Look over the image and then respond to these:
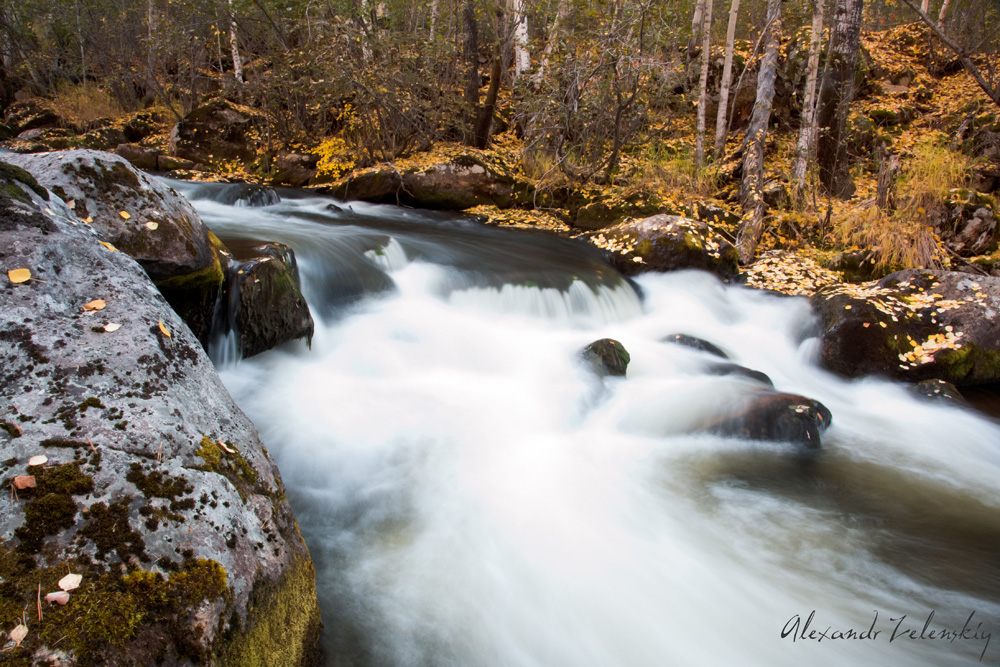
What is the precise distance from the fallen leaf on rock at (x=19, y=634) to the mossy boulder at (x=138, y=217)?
8.54 feet

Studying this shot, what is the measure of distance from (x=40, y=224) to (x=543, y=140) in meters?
9.38

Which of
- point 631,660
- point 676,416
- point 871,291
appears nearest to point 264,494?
point 631,660

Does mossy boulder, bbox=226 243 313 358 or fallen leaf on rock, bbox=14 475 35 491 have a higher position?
fallen leaf on rock, bbox=14 475 35 491

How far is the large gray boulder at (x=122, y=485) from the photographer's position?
146 cm

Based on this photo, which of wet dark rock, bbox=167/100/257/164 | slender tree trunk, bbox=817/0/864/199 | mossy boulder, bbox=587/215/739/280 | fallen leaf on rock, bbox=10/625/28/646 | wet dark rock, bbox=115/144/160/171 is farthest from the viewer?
wet dark rock, bbox=167/100/257/164

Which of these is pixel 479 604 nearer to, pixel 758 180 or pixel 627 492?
pixel 627 492

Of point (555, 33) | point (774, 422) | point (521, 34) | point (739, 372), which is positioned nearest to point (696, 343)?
point (739, 372)

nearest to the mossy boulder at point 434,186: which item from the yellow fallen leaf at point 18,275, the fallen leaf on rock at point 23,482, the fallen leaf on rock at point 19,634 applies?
the yellow fallen leaf at point 18,275

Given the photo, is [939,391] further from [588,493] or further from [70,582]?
[70,582]

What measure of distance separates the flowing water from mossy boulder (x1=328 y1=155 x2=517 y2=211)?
13.2ft

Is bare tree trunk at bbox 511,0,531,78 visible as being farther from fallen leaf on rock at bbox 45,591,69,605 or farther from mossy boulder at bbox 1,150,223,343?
fallen leaf on rock at bbox 45,591,69,605

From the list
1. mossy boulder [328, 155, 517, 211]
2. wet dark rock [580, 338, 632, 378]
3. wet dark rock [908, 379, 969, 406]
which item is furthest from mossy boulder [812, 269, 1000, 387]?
mossy boulder [328, 155, 517, 211]

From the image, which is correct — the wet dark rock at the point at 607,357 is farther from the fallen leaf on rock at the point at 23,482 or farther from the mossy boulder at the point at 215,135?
the mossy boulder at the point at 215,135

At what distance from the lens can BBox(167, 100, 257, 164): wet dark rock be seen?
12312 mm
